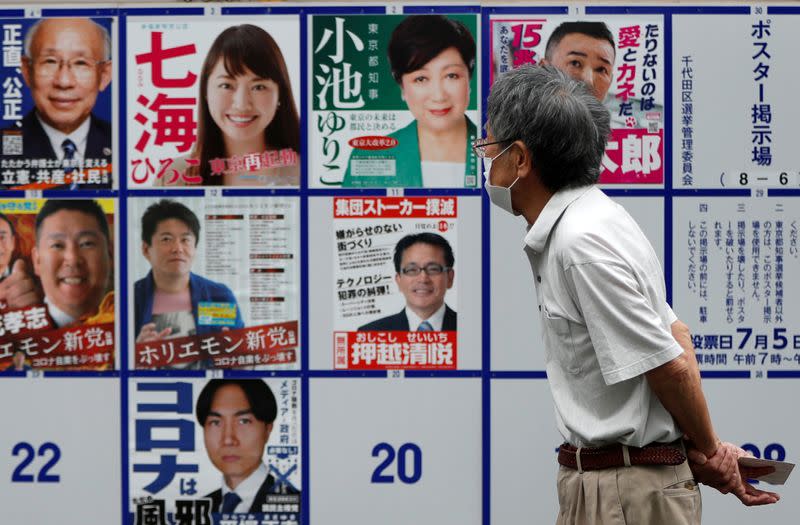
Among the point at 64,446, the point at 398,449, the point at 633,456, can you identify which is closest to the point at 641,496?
the point at 633,456

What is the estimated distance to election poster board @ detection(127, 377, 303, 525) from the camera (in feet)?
13.1

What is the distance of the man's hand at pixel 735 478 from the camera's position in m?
2.30

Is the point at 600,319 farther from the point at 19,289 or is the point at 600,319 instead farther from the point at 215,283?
the point at 19,289

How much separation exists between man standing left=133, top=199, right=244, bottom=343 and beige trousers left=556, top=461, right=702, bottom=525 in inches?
82.6

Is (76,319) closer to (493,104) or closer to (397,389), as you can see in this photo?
(397,389)

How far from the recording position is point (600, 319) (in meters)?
2.13

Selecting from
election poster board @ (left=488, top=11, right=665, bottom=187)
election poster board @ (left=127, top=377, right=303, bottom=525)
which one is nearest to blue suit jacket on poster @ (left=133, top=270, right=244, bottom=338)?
election poster board @ (left=127, top=377, right=303, bottom=525)

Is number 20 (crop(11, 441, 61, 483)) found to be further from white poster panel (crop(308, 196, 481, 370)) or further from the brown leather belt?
the brown leather belt

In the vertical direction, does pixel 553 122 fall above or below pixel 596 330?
above

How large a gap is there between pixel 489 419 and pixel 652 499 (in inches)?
68.2

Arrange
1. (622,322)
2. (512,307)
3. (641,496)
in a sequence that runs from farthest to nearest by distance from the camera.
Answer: (512,307) < (641,496) < (622,322)

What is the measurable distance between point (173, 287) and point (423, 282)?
3.57 ft

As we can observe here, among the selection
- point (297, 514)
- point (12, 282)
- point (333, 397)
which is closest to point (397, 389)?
point (333, 397)

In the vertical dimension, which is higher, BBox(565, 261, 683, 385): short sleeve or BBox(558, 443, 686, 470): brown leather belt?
BBox(565, 261, 683, 385): short sleeve
